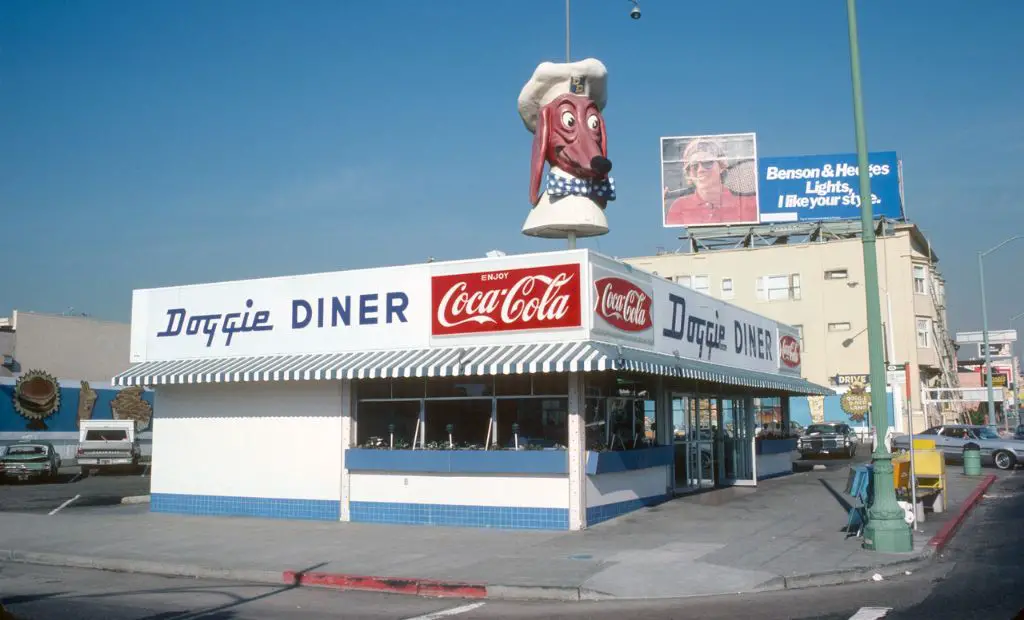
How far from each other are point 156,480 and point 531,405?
9.29 metres

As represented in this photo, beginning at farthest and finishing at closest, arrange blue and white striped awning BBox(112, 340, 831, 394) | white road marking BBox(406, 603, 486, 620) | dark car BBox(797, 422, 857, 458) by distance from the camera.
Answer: dark car BBox(797, 422, 857, 458) → blue and white striped awning BBox(112, 340, 831, 394) → white road marking BBox(406, 603, 486, 620)

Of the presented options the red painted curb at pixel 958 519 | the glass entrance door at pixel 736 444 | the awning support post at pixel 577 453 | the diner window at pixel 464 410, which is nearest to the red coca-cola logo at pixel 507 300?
the diner window at pixel 464 410

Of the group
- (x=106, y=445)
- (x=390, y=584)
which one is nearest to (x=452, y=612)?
(x=390, y=584)

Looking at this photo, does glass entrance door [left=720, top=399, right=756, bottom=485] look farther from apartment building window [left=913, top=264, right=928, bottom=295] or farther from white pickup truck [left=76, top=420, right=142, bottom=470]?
apartment building window [left=913, top=264, right=928, bottom=295]

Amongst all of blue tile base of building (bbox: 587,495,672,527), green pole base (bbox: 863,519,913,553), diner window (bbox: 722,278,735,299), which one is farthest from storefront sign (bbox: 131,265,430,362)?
diner window (bbox: 722,278,735,299)

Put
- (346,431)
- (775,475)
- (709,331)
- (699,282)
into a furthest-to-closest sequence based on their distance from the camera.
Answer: (699,282), (775,475), (709,331), (346,431)

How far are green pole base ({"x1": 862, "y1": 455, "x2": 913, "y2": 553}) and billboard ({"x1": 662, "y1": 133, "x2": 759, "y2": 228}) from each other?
4685 centimetres

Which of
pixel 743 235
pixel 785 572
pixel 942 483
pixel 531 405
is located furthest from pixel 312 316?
pixel 743 235

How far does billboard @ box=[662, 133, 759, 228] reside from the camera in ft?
194

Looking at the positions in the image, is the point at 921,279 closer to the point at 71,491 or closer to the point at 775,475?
the point at 775,475

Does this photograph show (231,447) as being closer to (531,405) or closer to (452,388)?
(452,388)

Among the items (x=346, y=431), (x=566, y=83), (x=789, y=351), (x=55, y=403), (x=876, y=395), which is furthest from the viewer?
Result: (x=55, y=403)

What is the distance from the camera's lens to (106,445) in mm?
35219

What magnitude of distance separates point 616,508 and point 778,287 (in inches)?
1738
